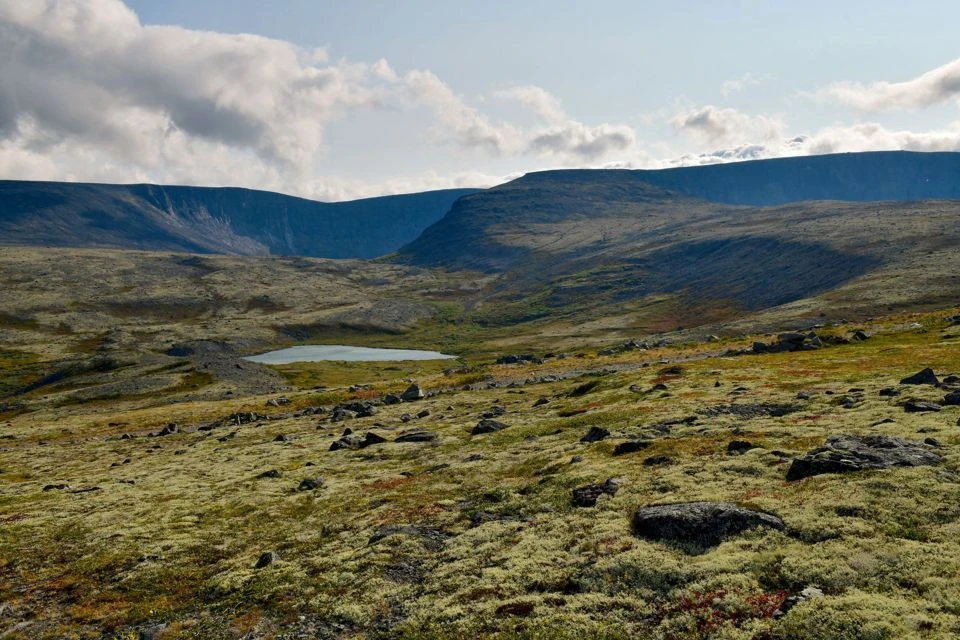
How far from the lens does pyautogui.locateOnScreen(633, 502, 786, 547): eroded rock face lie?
24.4 metres

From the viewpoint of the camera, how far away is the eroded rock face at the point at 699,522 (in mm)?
24422

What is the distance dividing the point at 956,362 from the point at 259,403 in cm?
10662

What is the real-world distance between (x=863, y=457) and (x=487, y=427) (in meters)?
34.9

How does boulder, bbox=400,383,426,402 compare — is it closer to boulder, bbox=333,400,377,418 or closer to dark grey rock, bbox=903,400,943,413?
boulder, bbox=333,400,377,418

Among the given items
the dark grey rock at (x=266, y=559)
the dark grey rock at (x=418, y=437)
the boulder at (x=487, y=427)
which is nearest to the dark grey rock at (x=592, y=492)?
the dark grey rock at (x=266, y=559)

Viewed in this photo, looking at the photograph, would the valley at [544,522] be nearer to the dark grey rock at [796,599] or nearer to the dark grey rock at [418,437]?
the dark grey rock at [796,599]

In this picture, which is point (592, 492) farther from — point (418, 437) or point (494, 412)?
point (494, 412)

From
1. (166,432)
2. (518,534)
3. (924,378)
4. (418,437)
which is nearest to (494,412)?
(418,437)

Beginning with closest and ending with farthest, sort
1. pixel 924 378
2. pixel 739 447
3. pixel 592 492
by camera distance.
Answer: pixel 592 492 < pixel 739 447 < pixel 924 378

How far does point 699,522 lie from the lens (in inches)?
995

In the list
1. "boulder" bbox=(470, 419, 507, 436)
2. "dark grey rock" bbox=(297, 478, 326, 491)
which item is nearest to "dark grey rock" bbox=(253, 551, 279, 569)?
"dark grey rock" bbox=(297, 478, 326, 491)

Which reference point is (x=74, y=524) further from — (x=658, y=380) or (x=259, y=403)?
(x=259, y=403)

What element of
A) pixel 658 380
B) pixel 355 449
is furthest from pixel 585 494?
pixel 658 380

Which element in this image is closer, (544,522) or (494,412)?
(544,522)
